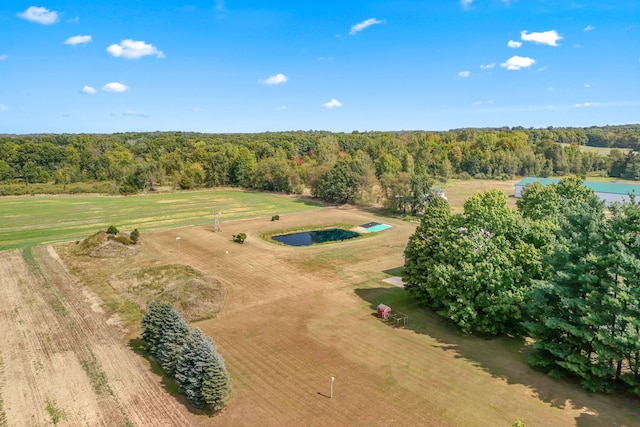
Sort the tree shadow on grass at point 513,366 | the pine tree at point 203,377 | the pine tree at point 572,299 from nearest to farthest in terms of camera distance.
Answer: the tree shadow on grass at point 513,366, the pine tree at point 203,377, the pine tree at point 572,299

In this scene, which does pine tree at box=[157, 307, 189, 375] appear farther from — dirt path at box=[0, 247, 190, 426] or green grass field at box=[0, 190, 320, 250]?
green grass field at box=[0, 190, 320, 250]

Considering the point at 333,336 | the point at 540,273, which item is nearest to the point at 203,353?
the point at 333,336

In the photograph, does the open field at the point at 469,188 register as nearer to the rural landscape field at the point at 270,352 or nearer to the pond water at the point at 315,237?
the pond water at the point at 315,237

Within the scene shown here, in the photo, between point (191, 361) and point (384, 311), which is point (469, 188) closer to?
point (384, 311)

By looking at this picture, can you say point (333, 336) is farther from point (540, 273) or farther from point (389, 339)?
point (540, 273)

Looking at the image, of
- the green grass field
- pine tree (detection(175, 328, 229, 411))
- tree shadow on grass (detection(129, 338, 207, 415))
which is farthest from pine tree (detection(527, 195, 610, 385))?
the green grass field

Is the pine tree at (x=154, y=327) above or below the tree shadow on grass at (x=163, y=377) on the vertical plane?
above

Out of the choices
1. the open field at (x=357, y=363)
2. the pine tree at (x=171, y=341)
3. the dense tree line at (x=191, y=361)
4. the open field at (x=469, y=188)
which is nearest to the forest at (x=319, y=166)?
the open field at (x=469, y=188)

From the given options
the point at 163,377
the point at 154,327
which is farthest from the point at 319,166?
the point at 163,377
